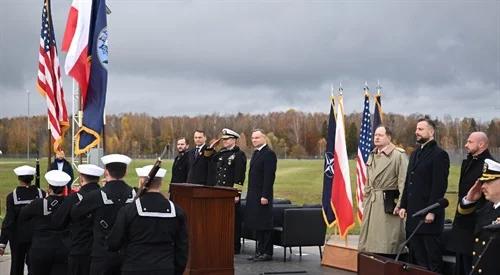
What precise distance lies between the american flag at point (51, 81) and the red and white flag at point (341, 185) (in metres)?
4.24

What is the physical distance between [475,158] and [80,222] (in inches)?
154

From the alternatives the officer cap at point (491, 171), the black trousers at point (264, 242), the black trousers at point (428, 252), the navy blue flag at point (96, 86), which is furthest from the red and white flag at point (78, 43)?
the officer cap at point (491, 171)

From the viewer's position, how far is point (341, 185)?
1037 centimetres

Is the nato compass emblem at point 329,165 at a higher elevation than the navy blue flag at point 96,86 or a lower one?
lower

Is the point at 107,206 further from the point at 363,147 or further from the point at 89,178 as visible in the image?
the point at 363,147

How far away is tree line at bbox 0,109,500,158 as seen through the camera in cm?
2291

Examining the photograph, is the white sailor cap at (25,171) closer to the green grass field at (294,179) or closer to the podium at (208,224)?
the podium at (208,224)

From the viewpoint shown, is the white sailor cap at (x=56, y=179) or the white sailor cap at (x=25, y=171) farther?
the white sailor cap at (x=25, y=171)

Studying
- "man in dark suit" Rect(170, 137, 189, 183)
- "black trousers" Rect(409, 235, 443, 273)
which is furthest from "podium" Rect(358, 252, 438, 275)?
"man in dark suit" Rect(170, 137, 189, 183)

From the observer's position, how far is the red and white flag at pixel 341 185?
400 inches

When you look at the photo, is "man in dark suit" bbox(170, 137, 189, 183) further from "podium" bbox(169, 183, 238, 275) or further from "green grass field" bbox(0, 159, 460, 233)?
"green grass field" bbox(0, 159, 460, 233)

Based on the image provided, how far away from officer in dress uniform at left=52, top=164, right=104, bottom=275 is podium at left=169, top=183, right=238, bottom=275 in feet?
6.04

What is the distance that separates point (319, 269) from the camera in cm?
937

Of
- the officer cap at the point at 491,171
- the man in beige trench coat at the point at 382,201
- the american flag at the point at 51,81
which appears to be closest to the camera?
the officer cap at the point at 491,171
